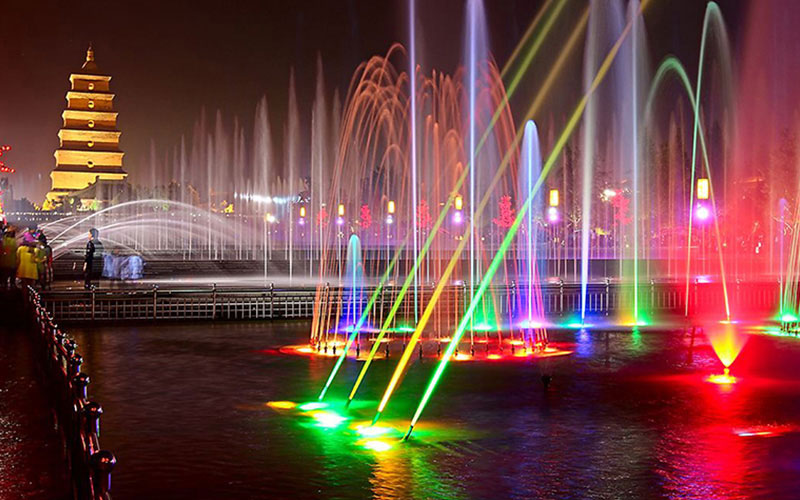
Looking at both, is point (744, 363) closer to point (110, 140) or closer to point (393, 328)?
point (393, 328)

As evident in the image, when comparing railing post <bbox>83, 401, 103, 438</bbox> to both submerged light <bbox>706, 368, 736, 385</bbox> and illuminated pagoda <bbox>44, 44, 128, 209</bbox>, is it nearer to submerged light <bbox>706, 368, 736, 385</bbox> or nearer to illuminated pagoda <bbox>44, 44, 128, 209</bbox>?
submerged light <bbox>706, 368, 736, 385</bbox>

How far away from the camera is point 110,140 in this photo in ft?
300

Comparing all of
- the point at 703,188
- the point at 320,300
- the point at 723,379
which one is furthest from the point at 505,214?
the point at 723,379

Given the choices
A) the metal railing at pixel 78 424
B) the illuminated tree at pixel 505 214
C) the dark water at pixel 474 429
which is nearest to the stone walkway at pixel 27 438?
the metal railing at pixel 78 424

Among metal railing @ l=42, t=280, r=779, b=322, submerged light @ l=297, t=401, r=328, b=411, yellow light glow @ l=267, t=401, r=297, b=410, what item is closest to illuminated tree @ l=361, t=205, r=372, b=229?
metal railing @ l=42, t=280, r=779, b=322

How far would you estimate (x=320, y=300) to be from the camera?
23109mm

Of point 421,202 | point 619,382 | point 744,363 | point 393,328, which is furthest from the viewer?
point 421,202

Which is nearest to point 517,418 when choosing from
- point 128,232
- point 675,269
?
point 675,269

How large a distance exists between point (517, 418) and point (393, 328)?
34.0 feet

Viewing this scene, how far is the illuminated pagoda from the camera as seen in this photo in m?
90.0

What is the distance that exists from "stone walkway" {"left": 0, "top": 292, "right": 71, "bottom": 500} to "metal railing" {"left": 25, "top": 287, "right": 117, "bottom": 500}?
0.19 metres

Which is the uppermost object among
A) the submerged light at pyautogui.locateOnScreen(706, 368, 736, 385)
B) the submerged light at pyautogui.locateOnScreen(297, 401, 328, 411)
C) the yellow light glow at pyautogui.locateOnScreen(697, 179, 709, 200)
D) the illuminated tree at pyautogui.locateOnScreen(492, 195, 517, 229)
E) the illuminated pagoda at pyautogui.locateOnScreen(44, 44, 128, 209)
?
the illuminated pagoda at pyautogui.locateOnScreen(44, 44, 128, 209)

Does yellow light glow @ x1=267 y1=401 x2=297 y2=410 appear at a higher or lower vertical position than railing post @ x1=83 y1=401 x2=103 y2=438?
lower

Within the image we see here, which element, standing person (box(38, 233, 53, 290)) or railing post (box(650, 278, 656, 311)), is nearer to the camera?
standing person (box(38, 233, 53, 290))
